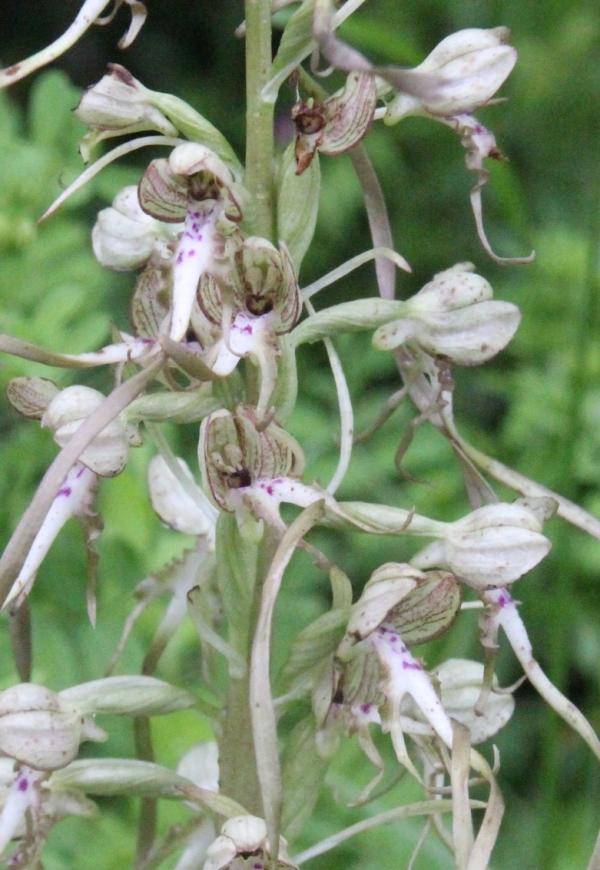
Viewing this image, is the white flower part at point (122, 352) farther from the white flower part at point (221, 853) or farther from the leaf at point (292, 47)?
the white flower part at point (221, 853)

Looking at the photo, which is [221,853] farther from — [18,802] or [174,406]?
[174,406]

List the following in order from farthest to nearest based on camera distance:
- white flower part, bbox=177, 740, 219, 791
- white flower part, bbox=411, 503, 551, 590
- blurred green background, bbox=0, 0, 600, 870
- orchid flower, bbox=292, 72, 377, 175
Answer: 1. blurred green background, bbox=0, 0, 600, 870
2. white flower part, bbox=177, 740, 219, 791
3. white flower part, bbox=411, 503, 551, 590
4. orchid flower, bbox=292, 72, 377, 175

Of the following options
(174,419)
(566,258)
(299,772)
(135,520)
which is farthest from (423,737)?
(566,258)

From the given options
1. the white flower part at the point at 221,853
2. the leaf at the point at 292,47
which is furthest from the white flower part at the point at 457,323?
the white flower part at the point at 221,853

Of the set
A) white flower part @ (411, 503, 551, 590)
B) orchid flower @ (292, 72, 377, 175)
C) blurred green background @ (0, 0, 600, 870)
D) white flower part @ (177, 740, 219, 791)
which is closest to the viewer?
orchid flower @ (292, 72, 377, 175)

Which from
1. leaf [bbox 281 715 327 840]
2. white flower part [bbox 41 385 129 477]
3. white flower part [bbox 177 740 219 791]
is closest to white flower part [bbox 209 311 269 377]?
white flower part [bbox 41 385 129 477]

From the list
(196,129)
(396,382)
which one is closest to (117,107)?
(196,129)

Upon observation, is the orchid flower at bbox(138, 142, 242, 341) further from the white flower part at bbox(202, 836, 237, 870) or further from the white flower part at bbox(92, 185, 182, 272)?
the white flower part at bbox(202, 836, 237, 870)
